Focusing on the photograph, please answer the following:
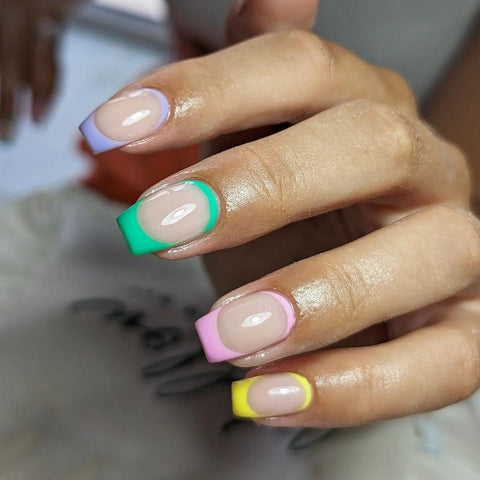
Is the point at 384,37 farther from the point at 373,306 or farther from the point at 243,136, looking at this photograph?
the point at 373,306

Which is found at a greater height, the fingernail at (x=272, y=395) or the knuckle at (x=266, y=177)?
the knuckle at (x=266, y=177)

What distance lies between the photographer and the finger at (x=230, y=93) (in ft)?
1.11

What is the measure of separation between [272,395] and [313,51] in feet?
0.67

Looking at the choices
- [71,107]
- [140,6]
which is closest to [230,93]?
[71,107]

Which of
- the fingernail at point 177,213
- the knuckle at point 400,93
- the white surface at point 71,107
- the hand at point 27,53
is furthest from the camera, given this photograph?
the white surface at point 71,107

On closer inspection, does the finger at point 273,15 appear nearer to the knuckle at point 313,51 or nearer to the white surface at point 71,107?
the knuckle at point 313,51

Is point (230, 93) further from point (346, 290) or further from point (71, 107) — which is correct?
point (71, 107)

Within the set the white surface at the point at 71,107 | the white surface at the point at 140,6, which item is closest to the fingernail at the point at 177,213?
the white surface at the point at 71,107

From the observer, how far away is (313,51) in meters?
0.39

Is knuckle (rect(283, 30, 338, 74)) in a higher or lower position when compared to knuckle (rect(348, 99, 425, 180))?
higher

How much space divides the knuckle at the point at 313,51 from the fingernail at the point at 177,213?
0.12m

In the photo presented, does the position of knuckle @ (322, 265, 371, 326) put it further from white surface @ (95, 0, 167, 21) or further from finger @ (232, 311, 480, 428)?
white surface @ (95, 0, 167, 21)

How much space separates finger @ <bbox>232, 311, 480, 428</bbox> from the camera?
337 mm

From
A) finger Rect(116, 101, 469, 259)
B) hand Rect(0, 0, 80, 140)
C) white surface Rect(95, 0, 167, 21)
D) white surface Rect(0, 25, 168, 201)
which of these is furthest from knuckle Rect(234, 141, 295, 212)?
white surface Rect(95, 0, 167, 21)
